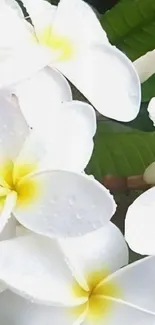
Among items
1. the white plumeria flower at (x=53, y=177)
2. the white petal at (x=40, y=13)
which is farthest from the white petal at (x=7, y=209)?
the white petal at (x=40, y=13)

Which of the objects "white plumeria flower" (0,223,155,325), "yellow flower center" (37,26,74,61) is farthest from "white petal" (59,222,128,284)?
"yellow flower center" (37,26,74,61)

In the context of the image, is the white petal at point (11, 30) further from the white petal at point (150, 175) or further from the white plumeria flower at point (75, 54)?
the white petal at point (150, 175)

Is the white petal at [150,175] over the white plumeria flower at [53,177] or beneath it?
beneath

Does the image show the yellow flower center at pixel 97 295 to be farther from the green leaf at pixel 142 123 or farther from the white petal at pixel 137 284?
the green leaf at pixel 142 123

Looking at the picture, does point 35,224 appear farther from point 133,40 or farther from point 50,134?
point 133,40

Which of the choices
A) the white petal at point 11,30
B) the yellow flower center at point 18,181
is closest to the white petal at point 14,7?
the white petal at point 11,30

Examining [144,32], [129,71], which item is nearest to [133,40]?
[144,32]

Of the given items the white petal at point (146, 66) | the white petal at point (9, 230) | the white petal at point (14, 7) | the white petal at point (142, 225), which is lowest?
the white petal at point (142, 225)

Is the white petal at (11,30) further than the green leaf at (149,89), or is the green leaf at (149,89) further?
the green leaf at (149,89)
